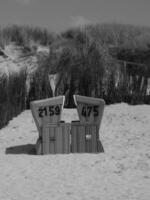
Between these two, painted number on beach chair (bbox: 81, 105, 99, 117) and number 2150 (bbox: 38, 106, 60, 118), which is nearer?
number 2150 (bbox: 38, 106, 60, 118)

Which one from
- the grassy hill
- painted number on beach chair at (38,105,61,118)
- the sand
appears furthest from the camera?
the grassy hill

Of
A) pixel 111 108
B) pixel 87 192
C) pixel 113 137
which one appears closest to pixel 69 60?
pixel 111 108

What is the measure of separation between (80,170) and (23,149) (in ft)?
5.26

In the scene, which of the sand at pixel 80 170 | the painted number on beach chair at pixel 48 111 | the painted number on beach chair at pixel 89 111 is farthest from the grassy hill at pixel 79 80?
the painted number on beach chair at pixel 89 111

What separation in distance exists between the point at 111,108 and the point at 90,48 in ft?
10.3

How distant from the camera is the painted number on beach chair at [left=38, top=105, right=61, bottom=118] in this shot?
6.28 m

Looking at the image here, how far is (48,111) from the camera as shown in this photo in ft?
20.7

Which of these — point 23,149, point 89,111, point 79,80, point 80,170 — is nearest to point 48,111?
point 89,111

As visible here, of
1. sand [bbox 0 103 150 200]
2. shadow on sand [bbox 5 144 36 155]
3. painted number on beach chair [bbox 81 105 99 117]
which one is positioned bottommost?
shadow on sand [bbox 5 144 36 155]

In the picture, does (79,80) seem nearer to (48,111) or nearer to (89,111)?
(89,111)

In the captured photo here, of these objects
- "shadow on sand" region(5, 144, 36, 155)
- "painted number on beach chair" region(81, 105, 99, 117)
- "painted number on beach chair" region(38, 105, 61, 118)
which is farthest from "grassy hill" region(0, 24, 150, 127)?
"painted number on beach chair" region(81, 105, 99, 117)

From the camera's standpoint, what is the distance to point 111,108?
10438 millimetres

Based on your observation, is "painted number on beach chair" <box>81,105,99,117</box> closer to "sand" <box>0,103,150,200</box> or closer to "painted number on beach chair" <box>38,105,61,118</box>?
"painted number on beach chair" <box>38,105,61,118</box>

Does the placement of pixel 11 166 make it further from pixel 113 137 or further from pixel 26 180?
pixel 113 137
